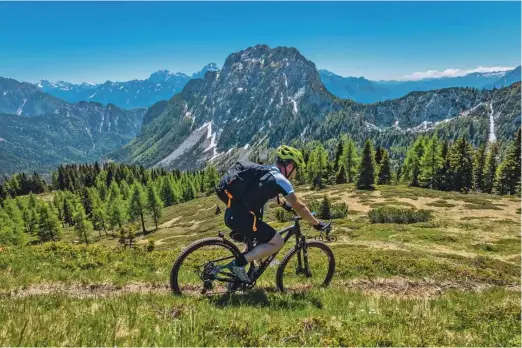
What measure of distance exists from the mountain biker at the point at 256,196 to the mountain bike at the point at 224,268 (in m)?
0.30

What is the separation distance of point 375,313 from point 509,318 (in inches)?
119

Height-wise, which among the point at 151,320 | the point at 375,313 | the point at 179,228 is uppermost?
the point at 151,320

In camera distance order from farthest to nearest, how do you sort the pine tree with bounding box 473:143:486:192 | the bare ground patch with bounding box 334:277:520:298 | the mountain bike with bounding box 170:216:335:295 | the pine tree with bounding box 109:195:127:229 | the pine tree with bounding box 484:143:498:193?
the pine tree with bounding box 109:195:127:229
the pine tree with bounding box 484:143:498:193
the pine tree with bounding box 473:143:486:192
the bare ground patch with bounding box 334:277:520:298
the mountain bike with bounding box 170:216:335:295

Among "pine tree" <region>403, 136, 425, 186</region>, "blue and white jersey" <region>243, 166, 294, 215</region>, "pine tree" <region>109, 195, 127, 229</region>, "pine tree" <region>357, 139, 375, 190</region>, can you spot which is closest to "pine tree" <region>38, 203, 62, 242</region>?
"pine tree" <region>109, 195, 127, 229</region>

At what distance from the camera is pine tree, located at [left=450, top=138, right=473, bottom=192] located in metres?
75.2

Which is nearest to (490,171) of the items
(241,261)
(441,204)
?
(441,204)

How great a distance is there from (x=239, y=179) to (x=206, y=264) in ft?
7.77

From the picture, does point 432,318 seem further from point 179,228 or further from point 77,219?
point 77,219

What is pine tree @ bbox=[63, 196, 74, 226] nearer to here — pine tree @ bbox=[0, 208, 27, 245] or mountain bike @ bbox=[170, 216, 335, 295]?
pine tree @ bbox=[0, 208, 27, 245]

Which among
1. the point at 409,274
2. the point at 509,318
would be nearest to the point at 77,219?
the point at 409,274

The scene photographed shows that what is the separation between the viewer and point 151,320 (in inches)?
221

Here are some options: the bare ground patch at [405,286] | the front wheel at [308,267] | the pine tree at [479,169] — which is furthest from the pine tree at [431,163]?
the front wheel at [308,267]

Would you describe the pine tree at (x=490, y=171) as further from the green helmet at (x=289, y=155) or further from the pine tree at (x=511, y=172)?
the green helmet at (x=289, y=155)

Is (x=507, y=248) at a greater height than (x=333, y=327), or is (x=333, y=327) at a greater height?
(x=333, y=327)
